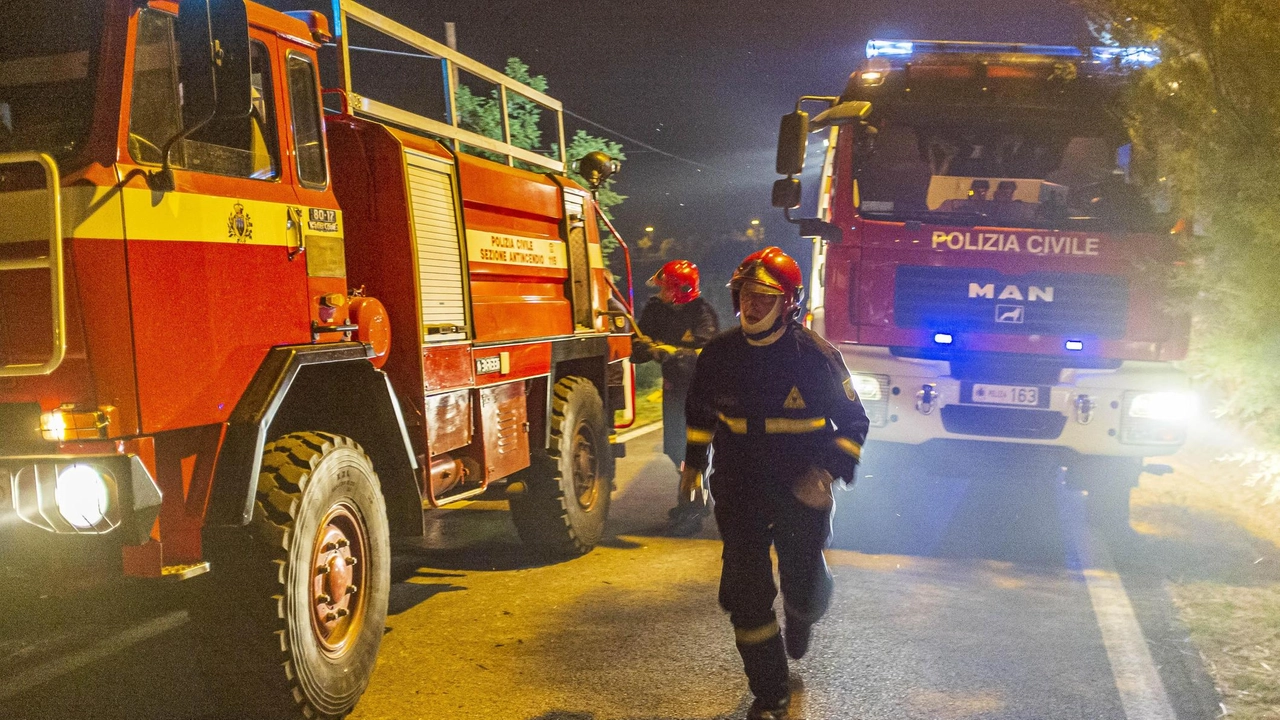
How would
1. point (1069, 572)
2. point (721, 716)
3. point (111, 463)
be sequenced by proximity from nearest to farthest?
point (111, 463)
point (721, 716)
point (1069, 572)

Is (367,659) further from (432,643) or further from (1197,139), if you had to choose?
(1197,139)

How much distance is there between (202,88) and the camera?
11.1 feet

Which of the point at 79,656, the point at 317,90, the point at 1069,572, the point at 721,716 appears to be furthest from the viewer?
the point at 1069,572

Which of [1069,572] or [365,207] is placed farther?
[1069,572]

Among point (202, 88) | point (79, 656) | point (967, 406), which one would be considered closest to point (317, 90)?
point (202, 88)

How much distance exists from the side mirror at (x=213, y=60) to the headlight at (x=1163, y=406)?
19.7ft

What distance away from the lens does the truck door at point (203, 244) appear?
3520mm

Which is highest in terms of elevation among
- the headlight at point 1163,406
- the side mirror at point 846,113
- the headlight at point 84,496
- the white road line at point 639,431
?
the side mirror at point 846,113

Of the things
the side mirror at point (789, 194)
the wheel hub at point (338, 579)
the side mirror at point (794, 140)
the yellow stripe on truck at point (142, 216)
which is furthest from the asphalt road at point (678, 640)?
the side mirror at point (794, 140)

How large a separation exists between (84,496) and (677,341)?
5.06 m

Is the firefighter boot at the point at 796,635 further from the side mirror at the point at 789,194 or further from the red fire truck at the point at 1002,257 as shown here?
the side mirror at the point at 789,194

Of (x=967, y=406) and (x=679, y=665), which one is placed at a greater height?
(x=967, y=406)

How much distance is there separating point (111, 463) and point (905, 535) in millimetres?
5652

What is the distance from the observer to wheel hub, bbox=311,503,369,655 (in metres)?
4.19
